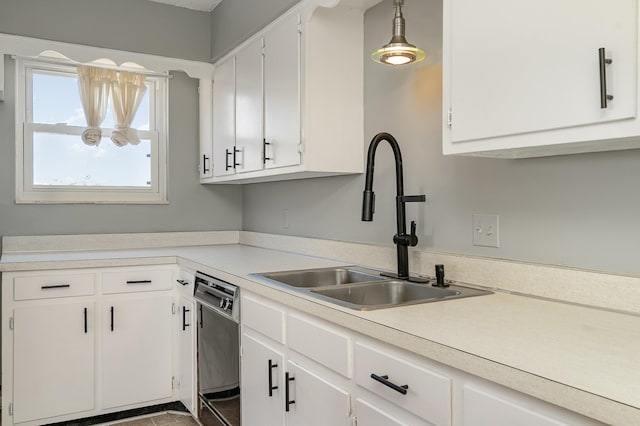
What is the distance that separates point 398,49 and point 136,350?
2.21m

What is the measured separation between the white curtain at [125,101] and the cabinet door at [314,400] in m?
2.38

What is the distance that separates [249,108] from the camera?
119 inches

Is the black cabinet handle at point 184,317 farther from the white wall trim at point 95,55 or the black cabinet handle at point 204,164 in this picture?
the white wall trim at point 95,55

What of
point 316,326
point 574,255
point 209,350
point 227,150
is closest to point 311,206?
point 227,150

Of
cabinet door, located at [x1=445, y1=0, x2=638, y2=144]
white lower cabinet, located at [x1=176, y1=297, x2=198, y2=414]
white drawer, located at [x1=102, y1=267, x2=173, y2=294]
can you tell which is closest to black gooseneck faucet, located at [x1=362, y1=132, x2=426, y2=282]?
cabinet door, located at [x1=445, y1=0, x2=638, y2=144]

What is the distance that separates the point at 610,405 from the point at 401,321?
0.59m

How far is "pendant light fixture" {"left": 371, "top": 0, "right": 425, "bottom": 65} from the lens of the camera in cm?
188

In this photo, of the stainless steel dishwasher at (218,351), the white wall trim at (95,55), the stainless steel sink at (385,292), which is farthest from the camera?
the white wall trim at (95,55)

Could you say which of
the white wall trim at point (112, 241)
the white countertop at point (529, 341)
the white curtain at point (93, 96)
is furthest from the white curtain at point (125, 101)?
the white countertop at point (529, 341)

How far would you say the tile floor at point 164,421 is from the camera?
2893 mm

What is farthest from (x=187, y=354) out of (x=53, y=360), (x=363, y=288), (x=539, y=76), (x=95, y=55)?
(x=539, y=76)

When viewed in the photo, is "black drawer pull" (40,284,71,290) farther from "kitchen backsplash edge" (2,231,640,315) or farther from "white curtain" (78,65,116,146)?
"white curtain" (78,65,116,146)

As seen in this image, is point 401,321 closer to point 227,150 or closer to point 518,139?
point 518,139

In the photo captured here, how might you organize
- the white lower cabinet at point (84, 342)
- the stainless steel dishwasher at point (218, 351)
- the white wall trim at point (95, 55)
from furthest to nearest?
the white wall trim at point (95, 55) → the white lower cabinet at point (84, 342) → the stainless steel dishwasher at point (218, 351)
